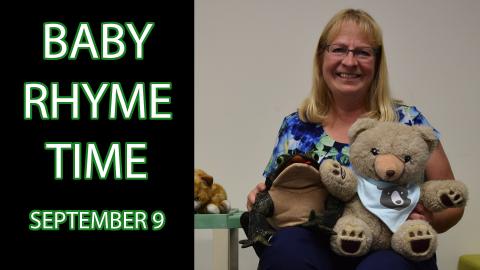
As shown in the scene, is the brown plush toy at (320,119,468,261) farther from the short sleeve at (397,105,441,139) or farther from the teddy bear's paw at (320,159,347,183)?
the short sleeve at (397,105,441,139)

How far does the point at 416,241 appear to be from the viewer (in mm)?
1149

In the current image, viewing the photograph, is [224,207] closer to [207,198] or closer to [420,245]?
[207,198]

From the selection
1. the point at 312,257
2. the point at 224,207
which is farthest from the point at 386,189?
the point at 224,207

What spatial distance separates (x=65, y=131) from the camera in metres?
1.24

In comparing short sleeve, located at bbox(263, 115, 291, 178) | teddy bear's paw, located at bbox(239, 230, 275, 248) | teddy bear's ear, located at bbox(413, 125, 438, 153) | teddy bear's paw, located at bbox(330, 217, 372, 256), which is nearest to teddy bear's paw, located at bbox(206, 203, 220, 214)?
short sleeve, located at bbox(263, 115, 291, 178)

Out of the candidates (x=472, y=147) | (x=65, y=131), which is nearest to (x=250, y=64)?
(x=472, y=147)

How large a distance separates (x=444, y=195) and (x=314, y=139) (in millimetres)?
340

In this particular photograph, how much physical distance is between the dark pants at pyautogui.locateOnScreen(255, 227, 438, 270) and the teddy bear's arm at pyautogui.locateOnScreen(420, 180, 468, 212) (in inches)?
3.7

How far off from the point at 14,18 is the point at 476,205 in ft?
4.19

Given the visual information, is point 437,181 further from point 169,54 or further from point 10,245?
point 10,245

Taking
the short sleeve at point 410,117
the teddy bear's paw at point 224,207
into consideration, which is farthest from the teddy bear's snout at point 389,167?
the teddy bear's paw at point 224,207

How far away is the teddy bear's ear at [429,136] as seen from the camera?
125 centimetres

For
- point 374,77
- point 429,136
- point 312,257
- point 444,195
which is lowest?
point 312,257

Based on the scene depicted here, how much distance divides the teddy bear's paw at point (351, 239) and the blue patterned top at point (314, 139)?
0.24 meters
